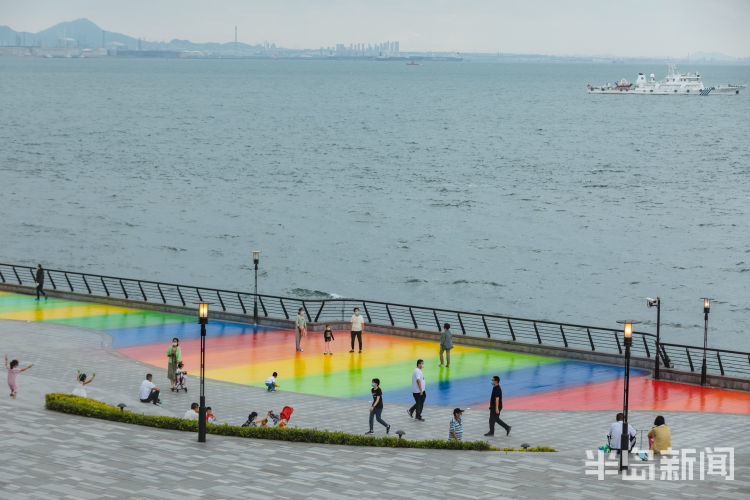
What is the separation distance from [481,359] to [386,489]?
53.8 ft

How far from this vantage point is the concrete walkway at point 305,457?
20.0m

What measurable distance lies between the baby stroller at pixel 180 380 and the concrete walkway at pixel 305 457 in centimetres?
35

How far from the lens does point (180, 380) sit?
99.0 feet

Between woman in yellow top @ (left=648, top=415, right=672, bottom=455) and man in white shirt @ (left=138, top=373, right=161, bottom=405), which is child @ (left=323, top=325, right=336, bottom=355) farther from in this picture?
woman in yellow top @ (left=648, top=415, right=672, bottom=455)

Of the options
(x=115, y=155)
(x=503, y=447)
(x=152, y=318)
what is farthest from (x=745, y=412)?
(x=115, y=155)

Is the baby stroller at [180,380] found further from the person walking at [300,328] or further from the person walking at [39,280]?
the person walking at [39,280]

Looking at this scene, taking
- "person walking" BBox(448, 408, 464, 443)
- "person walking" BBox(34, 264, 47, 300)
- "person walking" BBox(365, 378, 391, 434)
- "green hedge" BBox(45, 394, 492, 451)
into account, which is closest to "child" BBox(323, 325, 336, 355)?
"person walking" BBox(365, 378, 391, 434)

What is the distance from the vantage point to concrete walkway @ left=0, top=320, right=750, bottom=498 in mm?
19953

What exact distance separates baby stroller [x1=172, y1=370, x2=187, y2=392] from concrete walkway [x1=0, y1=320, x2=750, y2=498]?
1.15 ft

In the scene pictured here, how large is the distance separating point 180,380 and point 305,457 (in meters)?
8.64

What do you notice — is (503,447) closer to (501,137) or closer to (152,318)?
(152,318)

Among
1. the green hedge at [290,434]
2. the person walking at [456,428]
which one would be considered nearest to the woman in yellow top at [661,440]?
the green hedge at [290,434]

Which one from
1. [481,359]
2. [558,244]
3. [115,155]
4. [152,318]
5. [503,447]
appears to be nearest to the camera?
[503,447]

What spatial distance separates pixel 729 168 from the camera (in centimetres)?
12888
